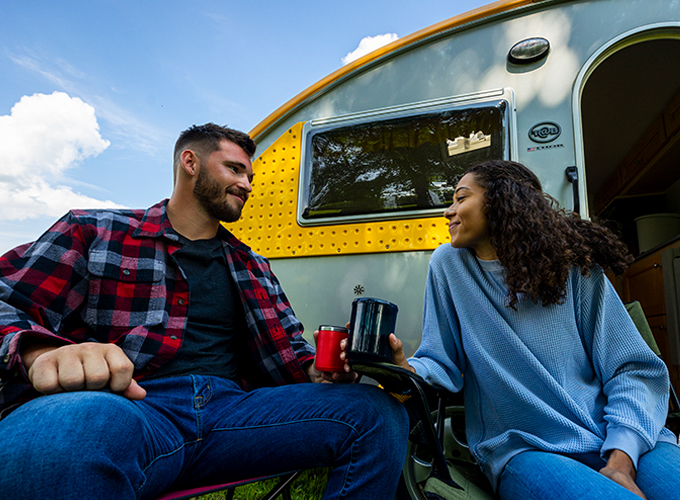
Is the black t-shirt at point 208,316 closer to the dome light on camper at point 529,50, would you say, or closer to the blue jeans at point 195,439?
the blue jeans at point 195,439

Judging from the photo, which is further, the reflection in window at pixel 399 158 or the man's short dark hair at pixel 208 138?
the reflection in window at pixel 399 158

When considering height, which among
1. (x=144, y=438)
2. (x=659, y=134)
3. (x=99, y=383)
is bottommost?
(x=144, y=438)

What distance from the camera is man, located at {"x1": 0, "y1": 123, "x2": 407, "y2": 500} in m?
0.84

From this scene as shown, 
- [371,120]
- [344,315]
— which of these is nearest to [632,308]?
[344,315]

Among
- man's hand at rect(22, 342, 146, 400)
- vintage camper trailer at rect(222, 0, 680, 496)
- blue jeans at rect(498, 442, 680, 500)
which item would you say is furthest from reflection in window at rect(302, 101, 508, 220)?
man's hand at rect(22, 342, 146, 400)

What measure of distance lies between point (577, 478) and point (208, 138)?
1.77 m

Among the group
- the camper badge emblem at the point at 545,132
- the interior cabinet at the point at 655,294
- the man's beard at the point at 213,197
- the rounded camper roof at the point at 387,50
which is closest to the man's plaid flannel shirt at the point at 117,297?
the man's beard at the point at 213,197

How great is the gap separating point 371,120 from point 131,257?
164 centimetres

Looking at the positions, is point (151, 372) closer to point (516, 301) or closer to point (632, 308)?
point (516, 301)

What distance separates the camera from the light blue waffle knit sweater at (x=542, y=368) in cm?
118

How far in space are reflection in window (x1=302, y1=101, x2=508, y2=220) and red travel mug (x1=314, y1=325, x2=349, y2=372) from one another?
1325 mm

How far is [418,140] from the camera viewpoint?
7.91ft

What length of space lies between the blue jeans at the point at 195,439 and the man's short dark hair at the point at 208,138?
102 cm

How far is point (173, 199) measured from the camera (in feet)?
5.66
